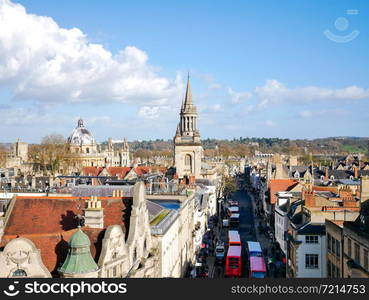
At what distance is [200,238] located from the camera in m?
72.6

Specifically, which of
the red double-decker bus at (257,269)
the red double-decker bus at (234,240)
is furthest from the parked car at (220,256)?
the red double-decker bus at (257,269)

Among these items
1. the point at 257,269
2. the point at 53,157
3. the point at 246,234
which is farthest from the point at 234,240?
the point at 53,157

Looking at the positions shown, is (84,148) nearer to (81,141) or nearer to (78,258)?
(81,141)

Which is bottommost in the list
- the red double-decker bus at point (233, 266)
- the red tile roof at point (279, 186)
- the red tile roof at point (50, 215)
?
the red double-decker bus at point (233, 266)

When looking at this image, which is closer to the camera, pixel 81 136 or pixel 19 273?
pixel 19 273

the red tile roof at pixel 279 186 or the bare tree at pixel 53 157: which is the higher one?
the bare tree at pixel 53 157

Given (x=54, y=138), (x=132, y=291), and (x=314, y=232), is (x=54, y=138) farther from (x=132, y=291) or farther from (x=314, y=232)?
(x=132, y=291)

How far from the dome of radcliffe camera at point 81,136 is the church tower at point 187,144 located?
52.7 m

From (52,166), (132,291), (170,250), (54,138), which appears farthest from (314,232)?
(54,138)

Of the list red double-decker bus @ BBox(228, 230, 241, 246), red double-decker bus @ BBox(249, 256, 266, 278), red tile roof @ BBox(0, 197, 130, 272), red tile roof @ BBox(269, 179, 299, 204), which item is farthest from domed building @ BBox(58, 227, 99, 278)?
red tile roof @ BBox(269, 179, 299, 204)

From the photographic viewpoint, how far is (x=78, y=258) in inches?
977

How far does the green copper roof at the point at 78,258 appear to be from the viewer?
2459 cm

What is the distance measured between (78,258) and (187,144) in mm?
77917

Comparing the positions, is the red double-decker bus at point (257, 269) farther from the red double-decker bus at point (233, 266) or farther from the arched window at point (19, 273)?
the arched window at point (19, 273)
